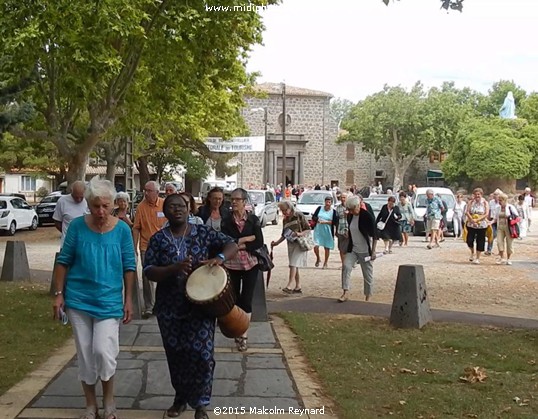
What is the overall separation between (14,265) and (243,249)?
672 cm

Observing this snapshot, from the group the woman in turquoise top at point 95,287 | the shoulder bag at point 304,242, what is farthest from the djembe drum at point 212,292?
the shoulder bag at point 304,242

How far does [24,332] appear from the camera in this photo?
8273mm

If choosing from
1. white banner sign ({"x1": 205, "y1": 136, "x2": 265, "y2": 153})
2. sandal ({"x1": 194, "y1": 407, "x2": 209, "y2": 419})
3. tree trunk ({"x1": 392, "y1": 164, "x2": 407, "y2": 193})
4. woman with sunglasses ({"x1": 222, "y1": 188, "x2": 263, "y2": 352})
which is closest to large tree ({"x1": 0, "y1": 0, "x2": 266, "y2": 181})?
woman with sunglasses ({"x1": 222, "y1": 188, "x2": 263, "y2": 352})

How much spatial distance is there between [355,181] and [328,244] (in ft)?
188

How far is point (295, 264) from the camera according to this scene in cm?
1190

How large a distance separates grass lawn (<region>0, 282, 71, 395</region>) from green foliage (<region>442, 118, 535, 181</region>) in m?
47.4

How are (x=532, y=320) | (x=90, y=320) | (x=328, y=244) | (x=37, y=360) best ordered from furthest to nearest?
(x=328, y=244) → (x=532, y=320) → (x=37, y=360) → (x=90, y=320)

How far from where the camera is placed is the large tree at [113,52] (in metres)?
14.9

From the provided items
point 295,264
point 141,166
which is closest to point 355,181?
point 141,166

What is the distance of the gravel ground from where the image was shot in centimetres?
1142

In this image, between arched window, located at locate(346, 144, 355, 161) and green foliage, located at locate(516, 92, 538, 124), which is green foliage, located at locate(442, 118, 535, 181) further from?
arched window, located at locate(346, 144, 355, 161)

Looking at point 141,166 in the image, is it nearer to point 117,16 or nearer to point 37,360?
point 117,16

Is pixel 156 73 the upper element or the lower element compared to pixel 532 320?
upper

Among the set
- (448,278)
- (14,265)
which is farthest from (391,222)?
(14,265)
